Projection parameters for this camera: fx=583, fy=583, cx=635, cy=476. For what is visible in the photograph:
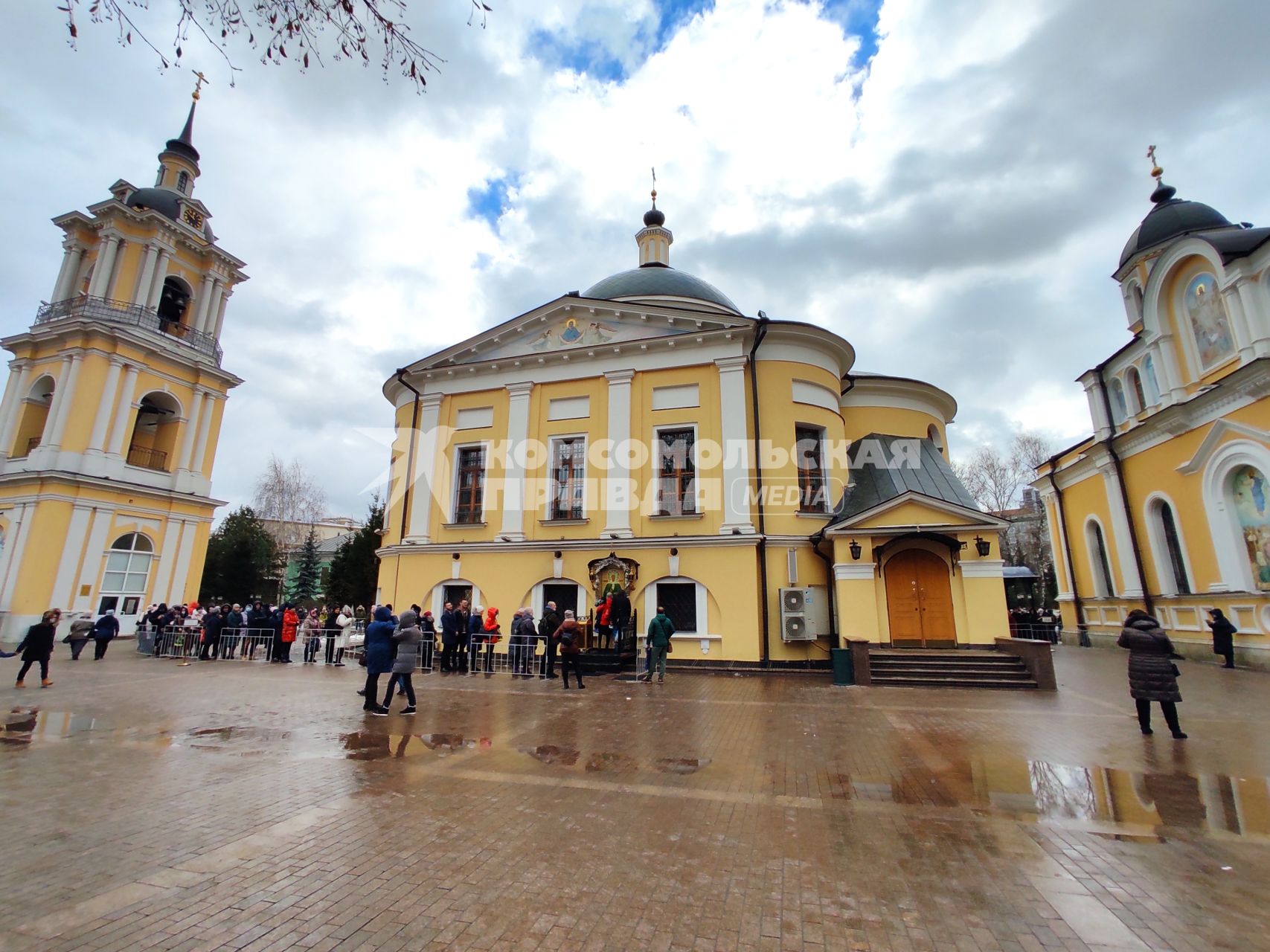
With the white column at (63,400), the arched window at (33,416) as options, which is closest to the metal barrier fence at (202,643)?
the white column at (63,400)

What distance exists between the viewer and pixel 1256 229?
719 inches

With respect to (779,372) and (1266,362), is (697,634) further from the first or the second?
(1266,362)

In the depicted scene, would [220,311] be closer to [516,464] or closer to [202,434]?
[202,434]

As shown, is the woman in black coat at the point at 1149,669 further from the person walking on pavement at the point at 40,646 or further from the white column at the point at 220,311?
the white column at the point at 220,311

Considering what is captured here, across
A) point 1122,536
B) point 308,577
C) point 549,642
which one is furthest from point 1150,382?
point 308,577

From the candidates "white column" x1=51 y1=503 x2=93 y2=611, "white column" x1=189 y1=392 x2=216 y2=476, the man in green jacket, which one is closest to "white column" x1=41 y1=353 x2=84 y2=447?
"white column" x1=51 y1=503 x2=93 y2=611

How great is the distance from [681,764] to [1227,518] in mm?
19819

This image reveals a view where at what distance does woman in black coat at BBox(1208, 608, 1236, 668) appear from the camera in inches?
628

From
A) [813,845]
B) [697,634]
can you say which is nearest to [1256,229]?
[697,634]

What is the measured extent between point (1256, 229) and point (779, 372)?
51.0ft

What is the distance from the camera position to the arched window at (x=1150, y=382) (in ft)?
70.2

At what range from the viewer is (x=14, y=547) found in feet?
73.5

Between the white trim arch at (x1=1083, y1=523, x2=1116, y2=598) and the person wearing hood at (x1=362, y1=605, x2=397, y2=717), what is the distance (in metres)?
26.7

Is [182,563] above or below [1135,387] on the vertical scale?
below
